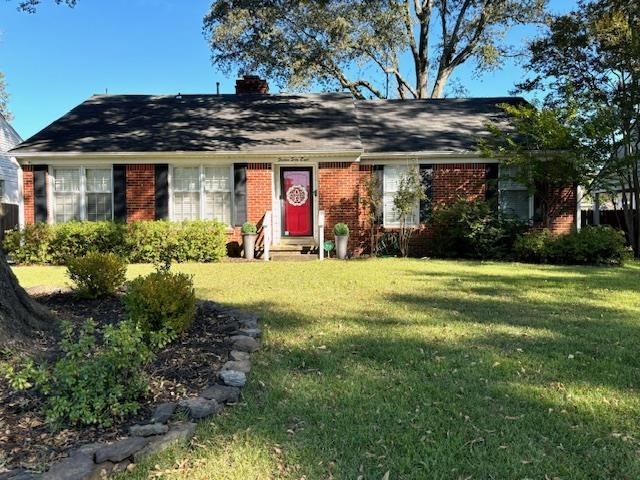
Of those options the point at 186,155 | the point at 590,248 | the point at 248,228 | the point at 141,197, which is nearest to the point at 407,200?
the point at 248,228

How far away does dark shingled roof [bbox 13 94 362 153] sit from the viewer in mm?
13828

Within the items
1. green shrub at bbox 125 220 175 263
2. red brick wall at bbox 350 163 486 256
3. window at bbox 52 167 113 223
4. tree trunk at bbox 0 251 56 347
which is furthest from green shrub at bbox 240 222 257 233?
tree trunk at bbox 0 251 56 347

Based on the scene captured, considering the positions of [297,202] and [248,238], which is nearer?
[248,238]

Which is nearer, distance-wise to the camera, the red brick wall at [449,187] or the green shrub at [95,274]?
the green shrub at [95,274]

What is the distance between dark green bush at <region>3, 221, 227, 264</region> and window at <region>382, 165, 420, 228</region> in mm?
4679

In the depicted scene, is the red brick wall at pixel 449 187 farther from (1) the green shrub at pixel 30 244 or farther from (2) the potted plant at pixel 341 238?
(1) the green shrub at pixel 30 244

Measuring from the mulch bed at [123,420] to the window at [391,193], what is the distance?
881 centimetres

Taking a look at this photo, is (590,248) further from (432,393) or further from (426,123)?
(432,393)

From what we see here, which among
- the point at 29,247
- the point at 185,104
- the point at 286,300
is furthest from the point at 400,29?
the point at 286,300

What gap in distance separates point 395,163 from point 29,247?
9.37 metres

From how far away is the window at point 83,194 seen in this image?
46.0ft

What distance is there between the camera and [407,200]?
13.3m

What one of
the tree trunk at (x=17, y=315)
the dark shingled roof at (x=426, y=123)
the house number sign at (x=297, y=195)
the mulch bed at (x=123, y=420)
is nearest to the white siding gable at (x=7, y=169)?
the house number sign at (x=297, y=195)

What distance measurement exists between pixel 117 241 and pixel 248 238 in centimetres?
311
